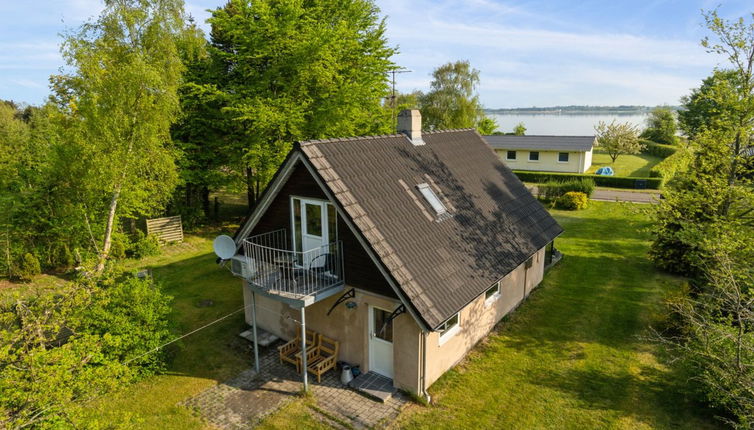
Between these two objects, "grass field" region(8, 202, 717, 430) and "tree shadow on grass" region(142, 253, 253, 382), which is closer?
"grass field" region(8, 202, 717, 430)

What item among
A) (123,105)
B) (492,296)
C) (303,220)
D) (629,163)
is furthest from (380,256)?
(629,163)

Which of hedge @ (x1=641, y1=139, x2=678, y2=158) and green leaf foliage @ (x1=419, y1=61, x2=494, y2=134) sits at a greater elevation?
green leaf foliage @ (x1=419, y1=61, x2=494, y2=134)

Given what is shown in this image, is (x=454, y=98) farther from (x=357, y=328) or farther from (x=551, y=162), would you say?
(x=357, y=328)

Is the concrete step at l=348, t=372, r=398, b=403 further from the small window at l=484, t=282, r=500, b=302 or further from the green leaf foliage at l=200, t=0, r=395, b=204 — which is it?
the green leaf foliage at l=200, t=0, r=395, b=204

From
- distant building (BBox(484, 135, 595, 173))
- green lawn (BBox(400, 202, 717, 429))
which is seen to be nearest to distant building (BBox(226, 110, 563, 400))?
green lawn (BBox(400, 202, 717, 429))

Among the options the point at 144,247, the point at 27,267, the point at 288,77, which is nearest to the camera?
the point at 27,267

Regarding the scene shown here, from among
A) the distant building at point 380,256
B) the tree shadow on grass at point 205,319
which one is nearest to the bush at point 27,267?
the tree shadow on grass at point 205,319
